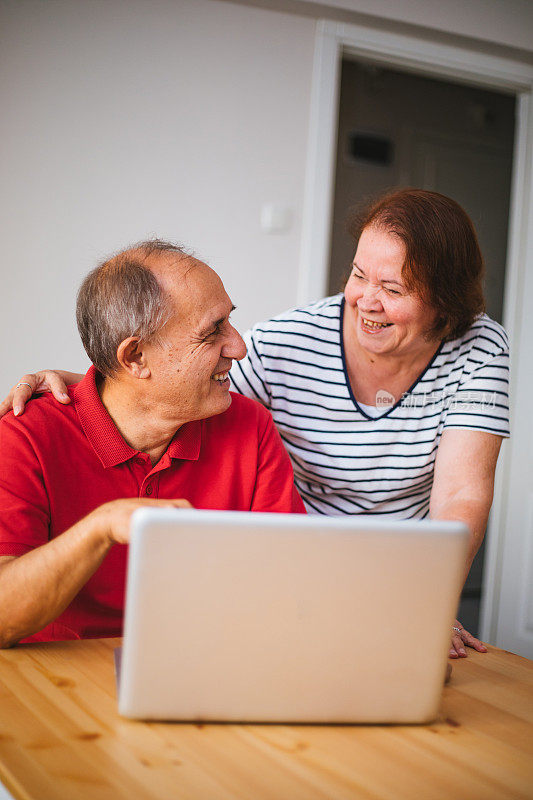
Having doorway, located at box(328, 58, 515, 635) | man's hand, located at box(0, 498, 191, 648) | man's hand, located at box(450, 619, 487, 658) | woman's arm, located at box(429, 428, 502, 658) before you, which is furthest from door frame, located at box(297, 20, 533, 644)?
man's hand, located at box(0, 498, 191, 648)

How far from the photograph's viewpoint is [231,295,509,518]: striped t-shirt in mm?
1703

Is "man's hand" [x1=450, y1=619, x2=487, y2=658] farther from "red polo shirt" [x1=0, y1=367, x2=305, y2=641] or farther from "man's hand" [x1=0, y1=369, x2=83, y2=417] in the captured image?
"man's hand" [x1=0, y1=369, x2=83, y2=417]

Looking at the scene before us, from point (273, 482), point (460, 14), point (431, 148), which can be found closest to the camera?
point (273, 482)

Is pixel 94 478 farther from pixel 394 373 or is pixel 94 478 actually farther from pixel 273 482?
pixel 394 373

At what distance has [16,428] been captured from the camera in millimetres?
1306

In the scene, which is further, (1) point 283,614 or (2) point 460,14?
(2) point 460,14

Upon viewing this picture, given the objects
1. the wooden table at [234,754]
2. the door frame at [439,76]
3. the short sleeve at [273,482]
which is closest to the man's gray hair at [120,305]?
the short sleeve at [273,482]

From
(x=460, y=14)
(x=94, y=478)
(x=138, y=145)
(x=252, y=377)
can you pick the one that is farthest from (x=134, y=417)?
(x=460, y=14)

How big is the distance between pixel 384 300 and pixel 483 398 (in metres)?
0.30

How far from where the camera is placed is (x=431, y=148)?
4312 millimetres

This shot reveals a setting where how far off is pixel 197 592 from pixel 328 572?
0.14m

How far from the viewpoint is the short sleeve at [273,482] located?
4.91 ft

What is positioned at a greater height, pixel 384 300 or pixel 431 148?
pixel 431 148

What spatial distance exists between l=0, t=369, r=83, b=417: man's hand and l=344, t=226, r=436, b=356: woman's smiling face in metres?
0.60
